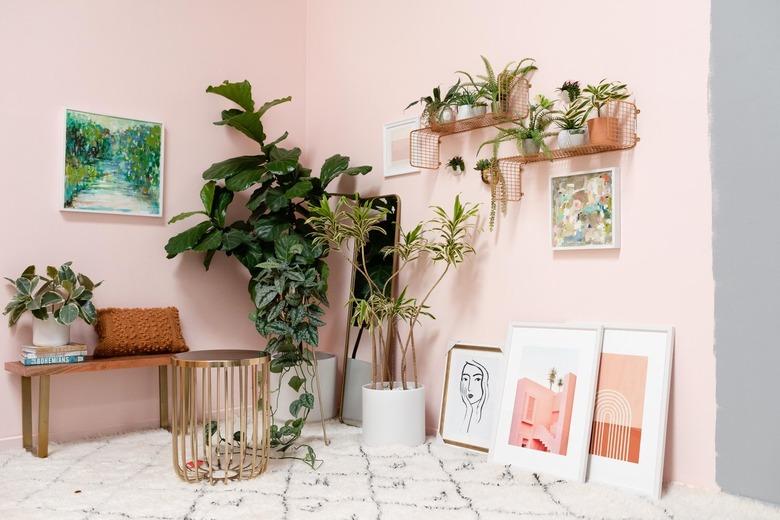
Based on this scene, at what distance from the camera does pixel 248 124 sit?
12.7ft

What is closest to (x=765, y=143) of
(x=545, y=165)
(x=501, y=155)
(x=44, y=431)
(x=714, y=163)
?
(x=714, y=163)

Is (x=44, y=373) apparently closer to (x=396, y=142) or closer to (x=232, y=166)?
(x=232, y=166)

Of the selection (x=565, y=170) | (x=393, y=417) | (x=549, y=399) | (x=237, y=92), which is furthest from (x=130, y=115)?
(x=549, y=399)

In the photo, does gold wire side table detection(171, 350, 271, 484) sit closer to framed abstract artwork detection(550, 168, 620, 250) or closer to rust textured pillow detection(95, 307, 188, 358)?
rust textured pillow detection(95, 307, 188, 358)

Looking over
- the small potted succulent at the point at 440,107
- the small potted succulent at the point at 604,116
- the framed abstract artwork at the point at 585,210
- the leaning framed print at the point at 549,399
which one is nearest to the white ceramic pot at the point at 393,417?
the leaning framed print at the point at 549,399

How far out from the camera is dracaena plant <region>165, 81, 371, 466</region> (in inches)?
131

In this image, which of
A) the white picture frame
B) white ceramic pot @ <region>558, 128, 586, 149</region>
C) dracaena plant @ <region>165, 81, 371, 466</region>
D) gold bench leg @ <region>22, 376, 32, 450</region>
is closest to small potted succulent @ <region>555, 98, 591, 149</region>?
white ceramic pot @ <region>558, 128, 586, 149</region>

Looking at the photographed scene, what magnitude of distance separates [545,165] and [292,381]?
164 cm

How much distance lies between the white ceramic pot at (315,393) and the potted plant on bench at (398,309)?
1.15 ft

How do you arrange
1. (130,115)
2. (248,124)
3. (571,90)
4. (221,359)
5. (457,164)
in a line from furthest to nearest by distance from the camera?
(248,124)
(130,115)
(457,164)
(571,90)
(221,359)

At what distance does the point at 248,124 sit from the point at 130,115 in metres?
0.64

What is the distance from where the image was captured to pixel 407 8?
3904mm

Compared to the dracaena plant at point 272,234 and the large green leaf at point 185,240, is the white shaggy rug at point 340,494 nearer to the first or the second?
the dracaena plant at point 272,234

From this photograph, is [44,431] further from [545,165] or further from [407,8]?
[407,8]
